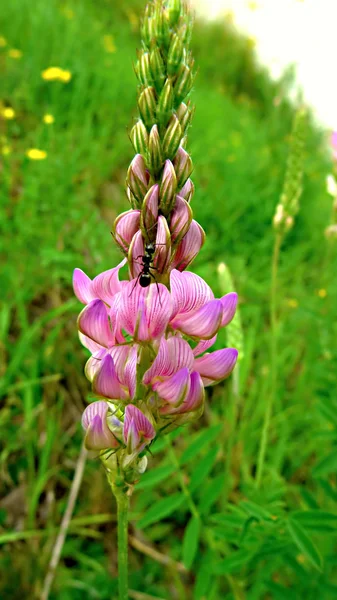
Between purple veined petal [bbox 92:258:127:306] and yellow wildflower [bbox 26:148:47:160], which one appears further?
yellow wildflower [bbox 26:148:47:160]

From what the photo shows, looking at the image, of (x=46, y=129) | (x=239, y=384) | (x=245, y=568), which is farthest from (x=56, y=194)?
(x=245, y=568)

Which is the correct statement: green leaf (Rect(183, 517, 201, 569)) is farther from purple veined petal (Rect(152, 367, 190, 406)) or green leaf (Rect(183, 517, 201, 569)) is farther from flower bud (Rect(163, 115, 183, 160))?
flower bud (Rect(163, 115, 183, 160))

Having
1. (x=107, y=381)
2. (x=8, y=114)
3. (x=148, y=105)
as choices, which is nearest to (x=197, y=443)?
(x=107, y=381)

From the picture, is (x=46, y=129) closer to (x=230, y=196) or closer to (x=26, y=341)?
(x=230, y=196)

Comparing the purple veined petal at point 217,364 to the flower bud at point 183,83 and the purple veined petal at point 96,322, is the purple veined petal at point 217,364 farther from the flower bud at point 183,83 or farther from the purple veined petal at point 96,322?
the flower bud at point 183,83

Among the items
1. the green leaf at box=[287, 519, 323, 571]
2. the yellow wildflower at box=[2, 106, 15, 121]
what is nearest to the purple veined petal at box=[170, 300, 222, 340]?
the green leaf at box=[287, 519, 323, 571]

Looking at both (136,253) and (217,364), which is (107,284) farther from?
(217,364)
